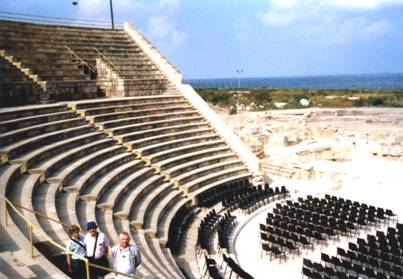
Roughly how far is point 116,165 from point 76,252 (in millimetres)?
10357

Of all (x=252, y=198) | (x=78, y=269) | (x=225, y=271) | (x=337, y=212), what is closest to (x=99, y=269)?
(x=78, y=269)

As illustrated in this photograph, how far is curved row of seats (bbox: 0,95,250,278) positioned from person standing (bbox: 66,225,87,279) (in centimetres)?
107

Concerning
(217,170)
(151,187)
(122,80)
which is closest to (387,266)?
(151,187)

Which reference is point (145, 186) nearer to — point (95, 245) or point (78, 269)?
point (78, 269)

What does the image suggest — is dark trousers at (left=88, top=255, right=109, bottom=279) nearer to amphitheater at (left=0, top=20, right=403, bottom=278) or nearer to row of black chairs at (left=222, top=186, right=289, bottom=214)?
amphitheater at (left=0, top=20, right=403, bottom=278)

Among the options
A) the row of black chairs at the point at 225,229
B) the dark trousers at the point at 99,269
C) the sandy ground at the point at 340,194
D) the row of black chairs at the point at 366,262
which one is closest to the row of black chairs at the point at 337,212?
the sandy ground at the point at 340,194

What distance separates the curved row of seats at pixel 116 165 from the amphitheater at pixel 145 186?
5cm

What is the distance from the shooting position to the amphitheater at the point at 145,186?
10977 millimetres

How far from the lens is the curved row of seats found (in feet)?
36.7

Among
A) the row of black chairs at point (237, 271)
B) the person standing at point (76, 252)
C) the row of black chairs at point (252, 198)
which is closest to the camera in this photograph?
the person standing at point (76, 252)

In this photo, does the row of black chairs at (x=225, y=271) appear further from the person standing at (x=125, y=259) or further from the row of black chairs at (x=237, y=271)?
the person standing at (x=125, y=259)

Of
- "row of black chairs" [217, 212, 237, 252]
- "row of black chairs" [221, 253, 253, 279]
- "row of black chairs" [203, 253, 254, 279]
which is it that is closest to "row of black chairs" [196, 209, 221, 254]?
→ "row of black chairs" [217, 212, 237, 252]

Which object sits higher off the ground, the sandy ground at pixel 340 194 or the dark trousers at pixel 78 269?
the dark trousers at pixel 78 269

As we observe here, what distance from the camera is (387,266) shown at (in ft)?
39.2
